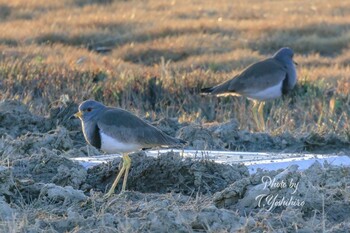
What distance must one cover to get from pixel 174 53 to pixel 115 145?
12.9m

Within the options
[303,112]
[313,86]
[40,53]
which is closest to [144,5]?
[40,53]

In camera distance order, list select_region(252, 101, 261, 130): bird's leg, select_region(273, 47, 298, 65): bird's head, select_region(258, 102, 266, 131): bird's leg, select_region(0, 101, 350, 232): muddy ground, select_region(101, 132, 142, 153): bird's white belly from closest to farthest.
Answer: select_region(0, 101, 350, 232): muddy ground, select_region(101, 132, 142, 153): bird's white belly, select_region(258, 102, 266, 131): bird's leg, select_region(252, 101, 261, 130): bird's leg, select_region(273, 47, 298, 65): bird's head

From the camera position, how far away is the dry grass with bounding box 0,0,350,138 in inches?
484

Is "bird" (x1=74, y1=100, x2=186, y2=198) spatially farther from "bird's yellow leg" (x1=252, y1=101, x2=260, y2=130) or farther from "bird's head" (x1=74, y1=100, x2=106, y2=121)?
"bird's yellow leg" (x1=252, y1=101, x2=260, y2=130)

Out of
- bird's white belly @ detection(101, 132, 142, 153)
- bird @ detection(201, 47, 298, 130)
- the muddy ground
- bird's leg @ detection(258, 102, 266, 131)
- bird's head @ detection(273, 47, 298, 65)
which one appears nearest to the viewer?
the muddy ground

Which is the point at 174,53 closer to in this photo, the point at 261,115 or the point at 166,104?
the point at 166,104

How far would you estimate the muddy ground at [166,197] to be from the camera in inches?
211

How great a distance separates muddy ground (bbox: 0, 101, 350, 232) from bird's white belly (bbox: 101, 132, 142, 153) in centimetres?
29

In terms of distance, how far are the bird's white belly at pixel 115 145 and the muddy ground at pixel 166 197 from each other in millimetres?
291

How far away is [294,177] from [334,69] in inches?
429

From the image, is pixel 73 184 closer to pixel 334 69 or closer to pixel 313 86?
pixel 313 86

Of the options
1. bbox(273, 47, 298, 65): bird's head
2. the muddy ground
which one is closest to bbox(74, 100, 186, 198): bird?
the muddy ground

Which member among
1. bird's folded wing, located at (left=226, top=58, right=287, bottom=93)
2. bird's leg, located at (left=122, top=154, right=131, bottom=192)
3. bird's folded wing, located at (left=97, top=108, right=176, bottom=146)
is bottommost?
bird's folded wing, located at (left=226, top=58, right=287, bottom=93)

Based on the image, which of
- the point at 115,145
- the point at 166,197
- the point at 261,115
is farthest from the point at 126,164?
the point at 261,115
